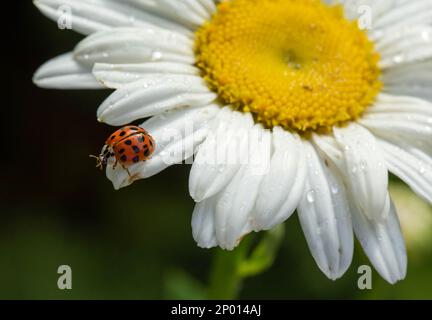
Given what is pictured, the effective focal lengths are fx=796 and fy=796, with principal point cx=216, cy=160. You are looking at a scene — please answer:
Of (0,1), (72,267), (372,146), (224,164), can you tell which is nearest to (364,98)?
(372,146)

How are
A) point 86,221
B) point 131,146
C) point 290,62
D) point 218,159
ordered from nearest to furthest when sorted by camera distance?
point 131,146, point 218,159, point 290,62, point 86,221

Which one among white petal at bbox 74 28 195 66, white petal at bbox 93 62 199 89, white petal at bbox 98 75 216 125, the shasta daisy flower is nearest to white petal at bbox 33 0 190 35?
the shasta daisy flower

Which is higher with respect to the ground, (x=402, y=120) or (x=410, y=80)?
(x=410, y=80)

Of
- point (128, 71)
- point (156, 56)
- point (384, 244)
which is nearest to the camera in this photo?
point (384, 244)

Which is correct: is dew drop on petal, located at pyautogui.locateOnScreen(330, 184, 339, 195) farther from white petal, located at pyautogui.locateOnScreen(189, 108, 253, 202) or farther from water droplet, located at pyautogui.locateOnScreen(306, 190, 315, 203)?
white petal, located at pyautogui.locateOnScreen(189, 108, 253, 202)

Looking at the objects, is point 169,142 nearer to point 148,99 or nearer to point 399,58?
point 148,99

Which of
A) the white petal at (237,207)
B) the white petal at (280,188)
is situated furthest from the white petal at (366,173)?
the white petal at (237,207)

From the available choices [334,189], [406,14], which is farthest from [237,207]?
[406,14]

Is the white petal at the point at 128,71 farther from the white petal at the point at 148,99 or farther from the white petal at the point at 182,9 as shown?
the white petal at the point at 182,9
